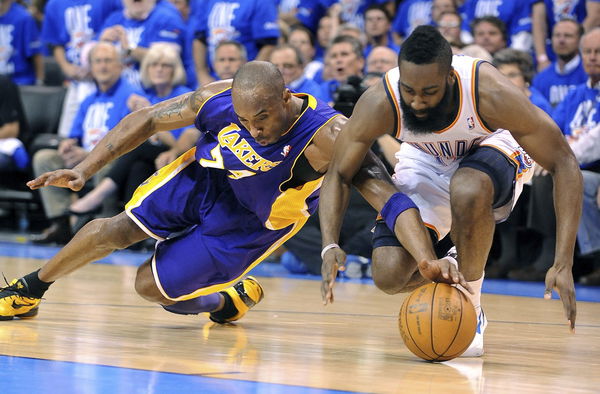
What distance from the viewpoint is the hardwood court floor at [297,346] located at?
3.36m

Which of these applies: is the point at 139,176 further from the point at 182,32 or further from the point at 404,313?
the point at 404,313

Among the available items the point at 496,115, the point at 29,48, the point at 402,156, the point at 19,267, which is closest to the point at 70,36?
the point at 29,48

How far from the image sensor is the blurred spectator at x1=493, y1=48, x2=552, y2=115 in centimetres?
741

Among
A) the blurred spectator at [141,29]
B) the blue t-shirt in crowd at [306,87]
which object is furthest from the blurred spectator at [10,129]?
the blue t-shirt in crowd at [306,87]

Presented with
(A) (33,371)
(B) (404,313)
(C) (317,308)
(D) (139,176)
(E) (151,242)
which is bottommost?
(E) (151,242)

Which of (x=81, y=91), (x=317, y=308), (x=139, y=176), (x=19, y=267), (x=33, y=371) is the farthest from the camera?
(x=81, y=91)

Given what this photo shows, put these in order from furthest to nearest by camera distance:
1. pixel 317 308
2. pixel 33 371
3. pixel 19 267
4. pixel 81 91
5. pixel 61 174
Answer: pixel 81 91 < pixel 19 267 < pixel 317 308 < pixel 61 174 < pixel 33 371

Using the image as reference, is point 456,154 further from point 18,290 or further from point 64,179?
point 18,290

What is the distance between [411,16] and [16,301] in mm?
6143

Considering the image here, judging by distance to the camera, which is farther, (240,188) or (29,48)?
(29,48)

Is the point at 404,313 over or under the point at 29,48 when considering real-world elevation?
over

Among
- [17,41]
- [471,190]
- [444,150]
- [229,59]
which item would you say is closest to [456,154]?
[444,150]

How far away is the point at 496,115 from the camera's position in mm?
3992

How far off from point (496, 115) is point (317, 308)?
2.09 metres
